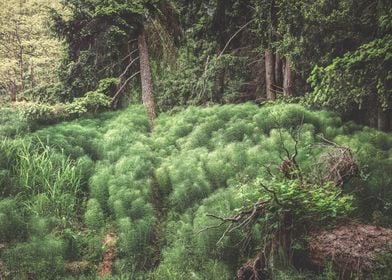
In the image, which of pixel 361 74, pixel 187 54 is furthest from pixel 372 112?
pixel 187 54

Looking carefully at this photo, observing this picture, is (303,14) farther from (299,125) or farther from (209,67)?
(209,67)

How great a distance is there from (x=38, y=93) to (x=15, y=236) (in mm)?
8121

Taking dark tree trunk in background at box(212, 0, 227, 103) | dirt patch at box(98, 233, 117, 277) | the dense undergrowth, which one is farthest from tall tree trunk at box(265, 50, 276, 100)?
dirt patch at box(98, 233, 117, 277)

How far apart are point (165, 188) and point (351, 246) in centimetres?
416

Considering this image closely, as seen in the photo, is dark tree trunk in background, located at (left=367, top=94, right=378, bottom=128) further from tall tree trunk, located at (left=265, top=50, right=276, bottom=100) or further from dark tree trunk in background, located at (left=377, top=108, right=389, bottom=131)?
tall tree trunk, located at (left=265, top=50, right=276, bottom=100)

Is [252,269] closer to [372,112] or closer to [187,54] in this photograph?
[372,112]

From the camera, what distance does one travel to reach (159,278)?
237 inches

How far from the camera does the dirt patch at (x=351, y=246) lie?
4980 millimetres

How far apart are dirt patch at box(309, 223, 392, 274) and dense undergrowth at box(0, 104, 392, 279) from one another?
0.80 feet

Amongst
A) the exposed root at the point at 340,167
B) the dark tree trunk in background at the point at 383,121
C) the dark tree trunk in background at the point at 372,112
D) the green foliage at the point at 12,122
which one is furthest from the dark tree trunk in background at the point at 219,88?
the exposed root at the point at 340,167

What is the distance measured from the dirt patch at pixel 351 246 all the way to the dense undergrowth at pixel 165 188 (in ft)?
0.80

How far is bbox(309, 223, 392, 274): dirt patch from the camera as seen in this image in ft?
16.3

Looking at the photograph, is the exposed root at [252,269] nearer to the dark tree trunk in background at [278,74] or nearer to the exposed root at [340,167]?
the exposed root at [340,167]

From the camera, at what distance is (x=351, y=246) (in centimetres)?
518
